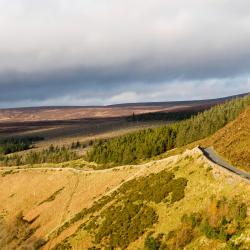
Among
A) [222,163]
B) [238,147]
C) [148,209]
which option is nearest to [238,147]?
[238,147]

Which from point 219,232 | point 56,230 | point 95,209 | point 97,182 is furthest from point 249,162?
point 97,182

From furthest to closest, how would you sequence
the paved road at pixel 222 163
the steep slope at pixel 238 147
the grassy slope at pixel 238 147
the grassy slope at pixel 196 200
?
the steep slope at pixel 238 147 < the grassy slope at pixel 238 147 < the paved road at pixel 222 163 < the grassy slope at pixel 196 200

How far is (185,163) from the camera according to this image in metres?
65.6

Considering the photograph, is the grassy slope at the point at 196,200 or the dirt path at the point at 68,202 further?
the dirt path at the point at 68,202

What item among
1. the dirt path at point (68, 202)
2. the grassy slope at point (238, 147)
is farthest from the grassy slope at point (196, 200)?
the dirt path at point (68, 202)

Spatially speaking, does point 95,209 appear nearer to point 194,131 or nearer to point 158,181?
point 158,181

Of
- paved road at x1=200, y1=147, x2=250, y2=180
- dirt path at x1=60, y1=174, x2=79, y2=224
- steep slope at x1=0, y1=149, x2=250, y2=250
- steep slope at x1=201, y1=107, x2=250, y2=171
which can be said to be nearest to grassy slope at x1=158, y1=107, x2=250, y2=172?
steep slope at x1=201, y1=107, x2=250, y2=171

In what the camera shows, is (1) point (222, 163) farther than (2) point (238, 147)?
No

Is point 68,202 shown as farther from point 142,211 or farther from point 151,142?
point 151,142

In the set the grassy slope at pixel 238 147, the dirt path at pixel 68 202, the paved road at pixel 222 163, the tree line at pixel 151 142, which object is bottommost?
the dirt path at pixel 68 202

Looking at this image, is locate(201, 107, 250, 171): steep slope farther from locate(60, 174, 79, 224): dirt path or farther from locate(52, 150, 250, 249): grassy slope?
locate(60, 174, 79, 224): dirt path

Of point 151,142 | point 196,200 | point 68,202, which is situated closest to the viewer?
point 196,200

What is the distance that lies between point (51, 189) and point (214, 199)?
61.7 metres

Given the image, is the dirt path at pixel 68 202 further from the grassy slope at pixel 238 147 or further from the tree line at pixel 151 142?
the grassy slope at pixel 238 147
